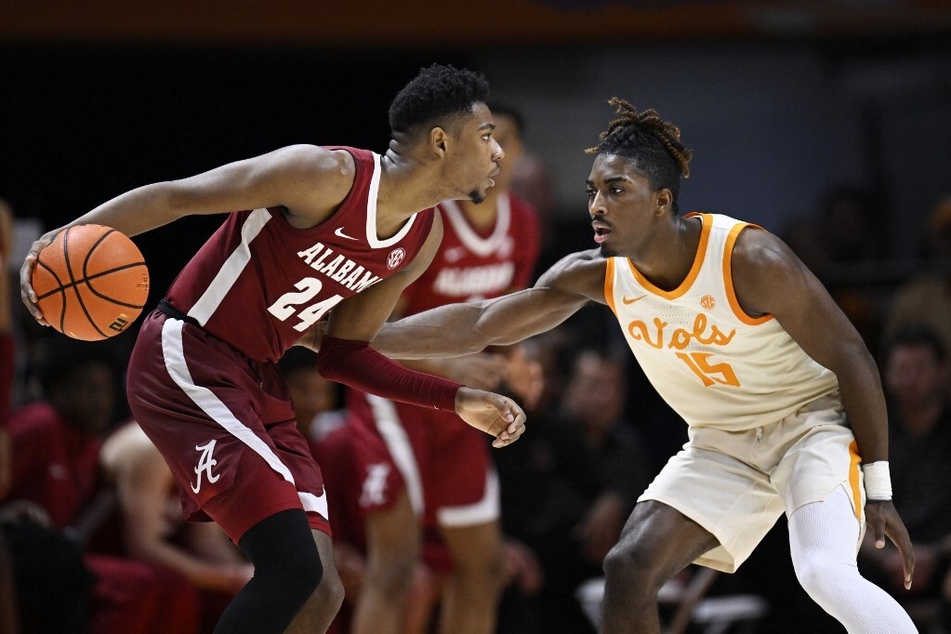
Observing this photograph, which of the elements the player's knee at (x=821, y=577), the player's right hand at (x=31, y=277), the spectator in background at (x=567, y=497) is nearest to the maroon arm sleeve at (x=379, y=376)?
the player's right hand at (x=31, y=277)

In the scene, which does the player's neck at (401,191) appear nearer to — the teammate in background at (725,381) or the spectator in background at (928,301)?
the teammate in background at (725,381)

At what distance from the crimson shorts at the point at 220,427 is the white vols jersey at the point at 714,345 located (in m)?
1.13

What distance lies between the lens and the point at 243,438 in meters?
3.80

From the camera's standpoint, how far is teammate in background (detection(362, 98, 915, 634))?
400 cm

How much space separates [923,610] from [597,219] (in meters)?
3.32

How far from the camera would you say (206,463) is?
12.4 ft

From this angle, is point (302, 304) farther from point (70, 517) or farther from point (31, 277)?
point (70, 517)

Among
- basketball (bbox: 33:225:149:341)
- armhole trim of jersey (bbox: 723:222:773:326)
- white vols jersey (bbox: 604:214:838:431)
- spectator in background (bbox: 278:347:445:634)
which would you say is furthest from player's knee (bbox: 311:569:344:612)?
spectator in background (bbox: 278:347:445:634)

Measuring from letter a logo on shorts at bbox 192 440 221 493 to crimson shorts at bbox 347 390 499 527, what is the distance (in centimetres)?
194

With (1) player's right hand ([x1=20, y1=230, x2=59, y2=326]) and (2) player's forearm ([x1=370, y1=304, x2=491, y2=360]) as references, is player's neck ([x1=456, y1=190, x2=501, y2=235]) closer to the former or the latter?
(2) player's forearm ([x1=370, y1=304, x2=491, y2=360])

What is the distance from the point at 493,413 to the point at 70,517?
2970mm

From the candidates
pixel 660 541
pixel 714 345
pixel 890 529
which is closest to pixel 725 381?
pixel 714 345

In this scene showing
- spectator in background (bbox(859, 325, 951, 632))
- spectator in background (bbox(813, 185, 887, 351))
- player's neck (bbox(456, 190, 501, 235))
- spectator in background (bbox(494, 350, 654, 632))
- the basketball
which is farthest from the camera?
spectator in background (bbox(813, 185, 887, 351))

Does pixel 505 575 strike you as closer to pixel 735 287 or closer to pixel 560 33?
pixel 735 287
